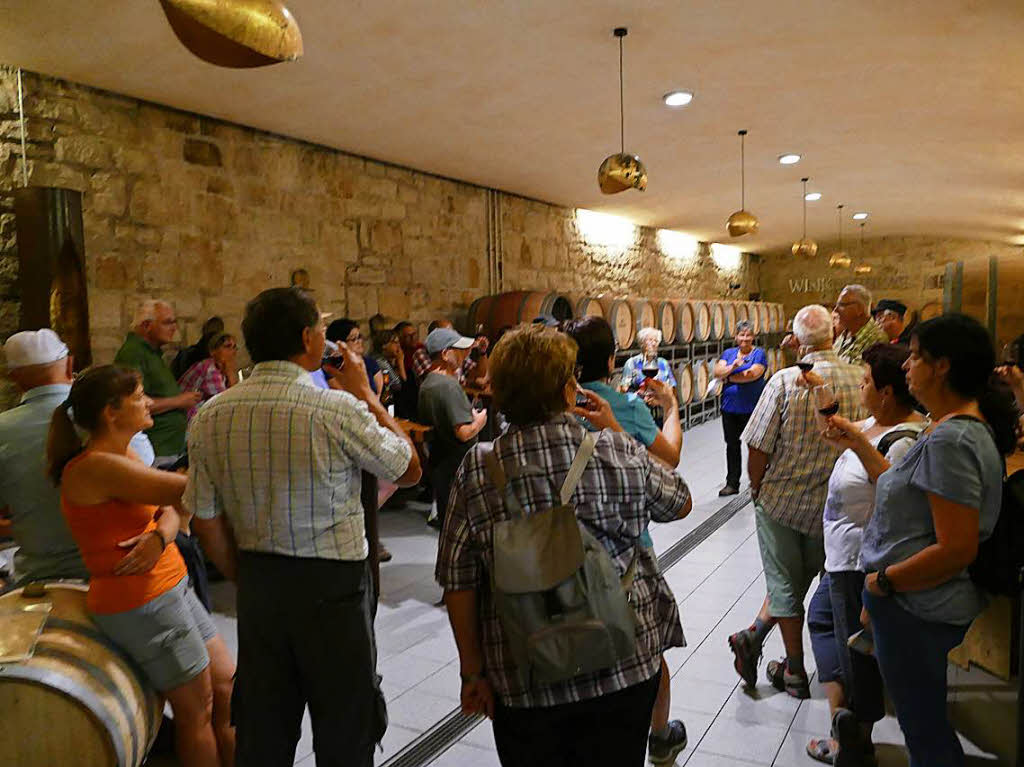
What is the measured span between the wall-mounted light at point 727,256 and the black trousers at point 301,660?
14.7m

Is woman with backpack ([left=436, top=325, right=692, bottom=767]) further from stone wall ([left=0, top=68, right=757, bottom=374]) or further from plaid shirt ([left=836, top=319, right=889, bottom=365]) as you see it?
stone wall ([left=0, top=68, right=757, bottom=374])

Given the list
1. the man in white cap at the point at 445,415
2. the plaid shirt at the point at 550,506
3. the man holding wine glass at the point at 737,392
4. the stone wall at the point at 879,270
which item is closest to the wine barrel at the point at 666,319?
the man holding wine glass at the point at 737,392

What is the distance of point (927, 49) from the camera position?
15.5ft

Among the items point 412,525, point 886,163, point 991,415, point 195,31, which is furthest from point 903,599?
point 886,163

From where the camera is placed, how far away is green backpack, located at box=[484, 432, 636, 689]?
1.38 metres

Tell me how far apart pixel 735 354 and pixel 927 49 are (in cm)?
276

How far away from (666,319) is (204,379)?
6.18m

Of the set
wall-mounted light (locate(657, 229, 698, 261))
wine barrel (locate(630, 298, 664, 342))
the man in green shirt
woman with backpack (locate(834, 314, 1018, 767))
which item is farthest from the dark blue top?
wall-mounted light (locate(657, 229, 698, 261))

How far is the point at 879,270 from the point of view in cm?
1681

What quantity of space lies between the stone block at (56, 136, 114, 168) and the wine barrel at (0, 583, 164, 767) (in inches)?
132

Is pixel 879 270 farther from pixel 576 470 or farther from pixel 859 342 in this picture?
pixel 576 470

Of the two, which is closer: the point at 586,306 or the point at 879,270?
A: the point at 586,306

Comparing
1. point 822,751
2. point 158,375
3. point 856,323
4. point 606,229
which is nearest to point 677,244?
point 606,229

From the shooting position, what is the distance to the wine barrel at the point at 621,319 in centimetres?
832
